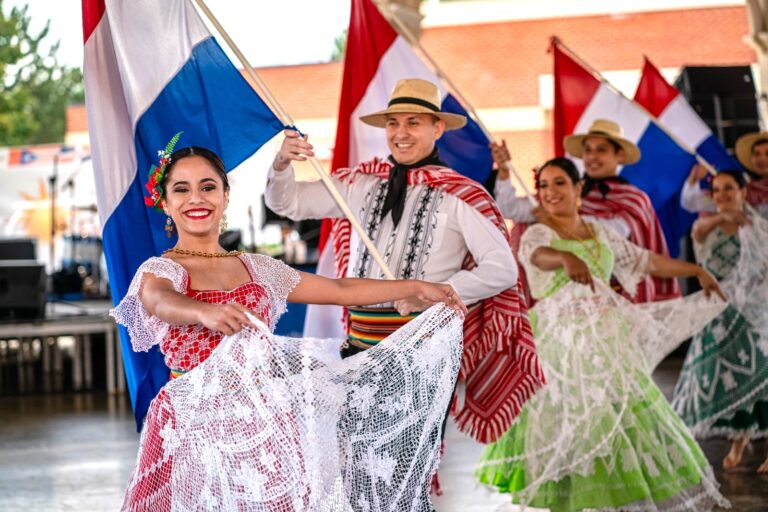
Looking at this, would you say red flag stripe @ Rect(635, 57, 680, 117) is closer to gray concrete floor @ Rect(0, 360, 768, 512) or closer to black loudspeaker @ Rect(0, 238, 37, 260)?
gray concrete floor @ Rect(0, 360, 768, 512)

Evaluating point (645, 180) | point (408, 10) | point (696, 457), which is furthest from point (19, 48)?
point (696, 457)

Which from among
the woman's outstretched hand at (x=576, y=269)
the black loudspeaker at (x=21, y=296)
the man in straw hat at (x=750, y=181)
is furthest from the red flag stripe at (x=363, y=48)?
the black loudspeaker at (x=21, y=296)

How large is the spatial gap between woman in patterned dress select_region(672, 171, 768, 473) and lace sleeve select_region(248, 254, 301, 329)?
3848 mm

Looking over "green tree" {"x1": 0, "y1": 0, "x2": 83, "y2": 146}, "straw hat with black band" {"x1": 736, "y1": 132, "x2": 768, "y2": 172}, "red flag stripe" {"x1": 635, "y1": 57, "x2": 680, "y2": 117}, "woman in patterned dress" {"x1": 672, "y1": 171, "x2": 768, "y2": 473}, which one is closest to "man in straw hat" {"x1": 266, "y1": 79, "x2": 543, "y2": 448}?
"woman in patterned dress" {"x1": 672, "y1": 171, "x2": 768, "y2": 473}

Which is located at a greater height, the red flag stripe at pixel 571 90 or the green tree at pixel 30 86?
the green tree at pixel 30 86

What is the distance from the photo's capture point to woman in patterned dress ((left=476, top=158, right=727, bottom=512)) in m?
5.04

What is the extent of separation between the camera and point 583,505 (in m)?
4.98

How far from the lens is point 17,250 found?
46.8ft

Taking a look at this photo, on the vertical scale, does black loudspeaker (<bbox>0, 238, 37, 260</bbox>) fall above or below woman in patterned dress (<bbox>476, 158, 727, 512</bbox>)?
above

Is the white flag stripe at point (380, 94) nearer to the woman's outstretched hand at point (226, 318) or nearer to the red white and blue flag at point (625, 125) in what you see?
the red white and blue flag at point (625, 125)

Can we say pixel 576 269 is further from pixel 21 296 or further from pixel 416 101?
pixel 21 296

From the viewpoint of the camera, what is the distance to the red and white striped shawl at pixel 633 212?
6.21 meters

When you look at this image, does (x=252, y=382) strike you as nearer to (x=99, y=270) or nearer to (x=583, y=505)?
(x=583, y=505)

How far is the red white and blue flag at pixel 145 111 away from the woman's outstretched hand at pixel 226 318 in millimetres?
1069
